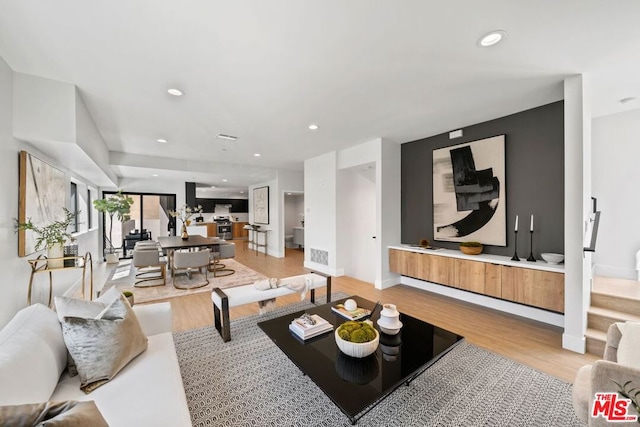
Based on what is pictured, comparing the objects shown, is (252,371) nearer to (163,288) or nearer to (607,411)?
(607,411)

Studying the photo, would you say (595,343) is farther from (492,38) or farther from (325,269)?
(325,269)

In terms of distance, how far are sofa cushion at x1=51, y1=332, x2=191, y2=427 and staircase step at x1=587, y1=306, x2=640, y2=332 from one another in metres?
3.81

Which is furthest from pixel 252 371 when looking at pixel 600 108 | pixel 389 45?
pixel 600 108

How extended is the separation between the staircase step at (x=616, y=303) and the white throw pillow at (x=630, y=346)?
1.76 meters

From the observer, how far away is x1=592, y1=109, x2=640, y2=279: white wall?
3324mm

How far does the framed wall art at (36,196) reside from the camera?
2512 mm

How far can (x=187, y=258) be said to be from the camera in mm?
4418

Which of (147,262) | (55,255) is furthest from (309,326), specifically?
(147,262)

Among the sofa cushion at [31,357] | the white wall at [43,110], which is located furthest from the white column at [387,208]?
the white wall at [43,110]

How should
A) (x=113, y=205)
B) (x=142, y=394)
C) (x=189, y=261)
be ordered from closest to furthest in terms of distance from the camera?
(x=142, y=394) < (x=189, y=261) < (x=113, y=205)

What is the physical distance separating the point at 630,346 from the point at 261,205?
8281 mm

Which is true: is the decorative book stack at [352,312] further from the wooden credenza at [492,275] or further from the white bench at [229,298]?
the wooden credenza at [492,275]

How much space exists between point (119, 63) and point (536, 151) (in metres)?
4.79

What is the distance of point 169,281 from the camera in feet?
16.2
